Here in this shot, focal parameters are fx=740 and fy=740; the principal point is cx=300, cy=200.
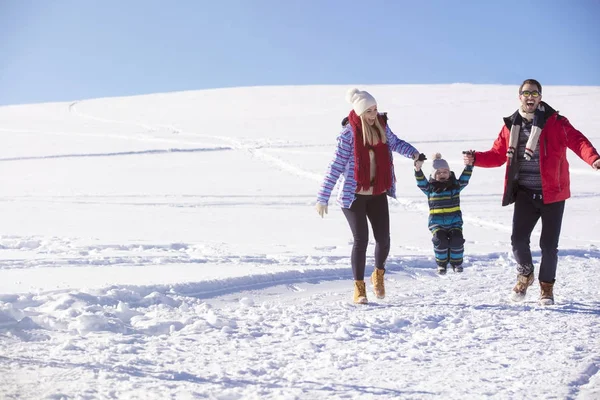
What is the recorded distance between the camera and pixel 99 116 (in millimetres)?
39062

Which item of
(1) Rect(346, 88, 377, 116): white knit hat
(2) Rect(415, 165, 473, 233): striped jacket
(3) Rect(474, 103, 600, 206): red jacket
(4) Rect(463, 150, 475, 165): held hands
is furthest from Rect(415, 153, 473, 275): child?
(1) Rect(346, 88, 377, 116): white knit hat

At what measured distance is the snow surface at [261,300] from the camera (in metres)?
3.46

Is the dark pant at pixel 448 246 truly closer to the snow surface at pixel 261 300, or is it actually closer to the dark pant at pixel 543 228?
the snow surface at pixel 261 300

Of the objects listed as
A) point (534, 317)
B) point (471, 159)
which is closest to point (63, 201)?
point (471, 159)

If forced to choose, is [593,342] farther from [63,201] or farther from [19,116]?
[19,116]

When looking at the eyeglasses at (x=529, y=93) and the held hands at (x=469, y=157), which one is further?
the held hands at (x=469, y=157)

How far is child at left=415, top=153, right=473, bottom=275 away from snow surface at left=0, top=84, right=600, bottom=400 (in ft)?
1.02

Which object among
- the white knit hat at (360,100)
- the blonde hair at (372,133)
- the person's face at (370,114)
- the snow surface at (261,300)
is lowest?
the snow surface at (261,300)

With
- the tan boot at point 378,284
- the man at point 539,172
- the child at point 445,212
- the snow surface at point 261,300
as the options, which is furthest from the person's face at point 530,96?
the tan boot at point 378,284

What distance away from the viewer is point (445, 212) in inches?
239

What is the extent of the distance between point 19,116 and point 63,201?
2804 centimetres

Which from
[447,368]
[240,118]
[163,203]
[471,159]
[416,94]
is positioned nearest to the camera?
[447,368]

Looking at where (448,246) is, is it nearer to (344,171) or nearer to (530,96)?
(344,171)

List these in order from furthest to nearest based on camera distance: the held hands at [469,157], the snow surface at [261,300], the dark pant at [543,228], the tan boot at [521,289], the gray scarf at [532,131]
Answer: the held hands at [469,157]
the tan boot at [521,289]
the dark pant at [543,228]
the gray scarf at [532,131]
the snow surface at [261,300]
